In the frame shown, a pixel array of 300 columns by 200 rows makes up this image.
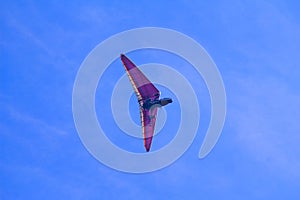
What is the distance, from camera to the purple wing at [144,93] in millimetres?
1905

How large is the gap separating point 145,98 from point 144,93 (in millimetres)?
20

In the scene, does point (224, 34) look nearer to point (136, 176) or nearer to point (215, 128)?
point (215, 128)

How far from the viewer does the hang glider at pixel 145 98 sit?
6.25 ft

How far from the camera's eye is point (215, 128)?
1.94 m

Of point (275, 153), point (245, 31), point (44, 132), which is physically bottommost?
point (275, 153)

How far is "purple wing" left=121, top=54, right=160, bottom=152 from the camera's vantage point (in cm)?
191

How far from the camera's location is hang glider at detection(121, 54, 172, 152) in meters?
1.91

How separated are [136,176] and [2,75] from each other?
637mm

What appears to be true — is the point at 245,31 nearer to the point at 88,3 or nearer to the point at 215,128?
the point at 215,128

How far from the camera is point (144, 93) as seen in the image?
1917 mm

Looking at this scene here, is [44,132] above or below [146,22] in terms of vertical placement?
below

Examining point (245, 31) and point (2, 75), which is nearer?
point (2, 75)

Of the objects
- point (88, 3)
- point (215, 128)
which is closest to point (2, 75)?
point (88, 3)

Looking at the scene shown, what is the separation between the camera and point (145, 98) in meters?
1.92
